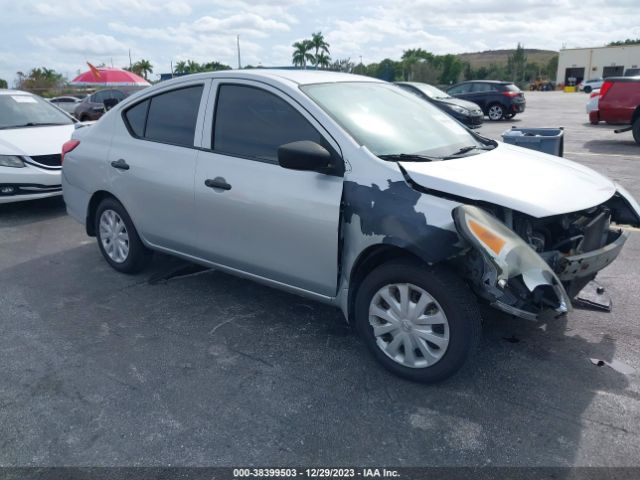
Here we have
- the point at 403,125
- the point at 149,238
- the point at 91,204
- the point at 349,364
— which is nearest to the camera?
Answer: the point at 349,364

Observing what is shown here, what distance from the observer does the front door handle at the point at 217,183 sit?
3.83 meters

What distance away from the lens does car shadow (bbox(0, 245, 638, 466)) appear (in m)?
2.72

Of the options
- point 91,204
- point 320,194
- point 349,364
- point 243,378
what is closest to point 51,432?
point 243,378

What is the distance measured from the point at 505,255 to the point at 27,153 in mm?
Result: 6541

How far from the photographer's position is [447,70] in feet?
292

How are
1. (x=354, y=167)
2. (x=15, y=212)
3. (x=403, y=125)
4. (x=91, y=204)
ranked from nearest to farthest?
(x=354, y=167), (x=403, y=125), (x=91, y=204), (x=15, y=212)

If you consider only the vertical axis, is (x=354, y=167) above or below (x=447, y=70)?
below

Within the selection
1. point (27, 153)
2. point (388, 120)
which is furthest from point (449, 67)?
point (388, 120)

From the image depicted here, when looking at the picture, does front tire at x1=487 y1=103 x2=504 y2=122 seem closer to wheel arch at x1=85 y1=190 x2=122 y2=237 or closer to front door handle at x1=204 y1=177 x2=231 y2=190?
wheel arch at x1=85 y1=190 x2=122 y2=237

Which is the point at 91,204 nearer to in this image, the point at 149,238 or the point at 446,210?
the point at 149,238

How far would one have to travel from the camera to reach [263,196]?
3.62 metres

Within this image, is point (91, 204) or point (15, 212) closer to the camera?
point (91, 204)

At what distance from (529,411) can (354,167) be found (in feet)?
5.38

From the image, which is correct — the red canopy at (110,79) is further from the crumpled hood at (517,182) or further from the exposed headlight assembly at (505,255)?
the exposed headlight assembly at (505,255)
